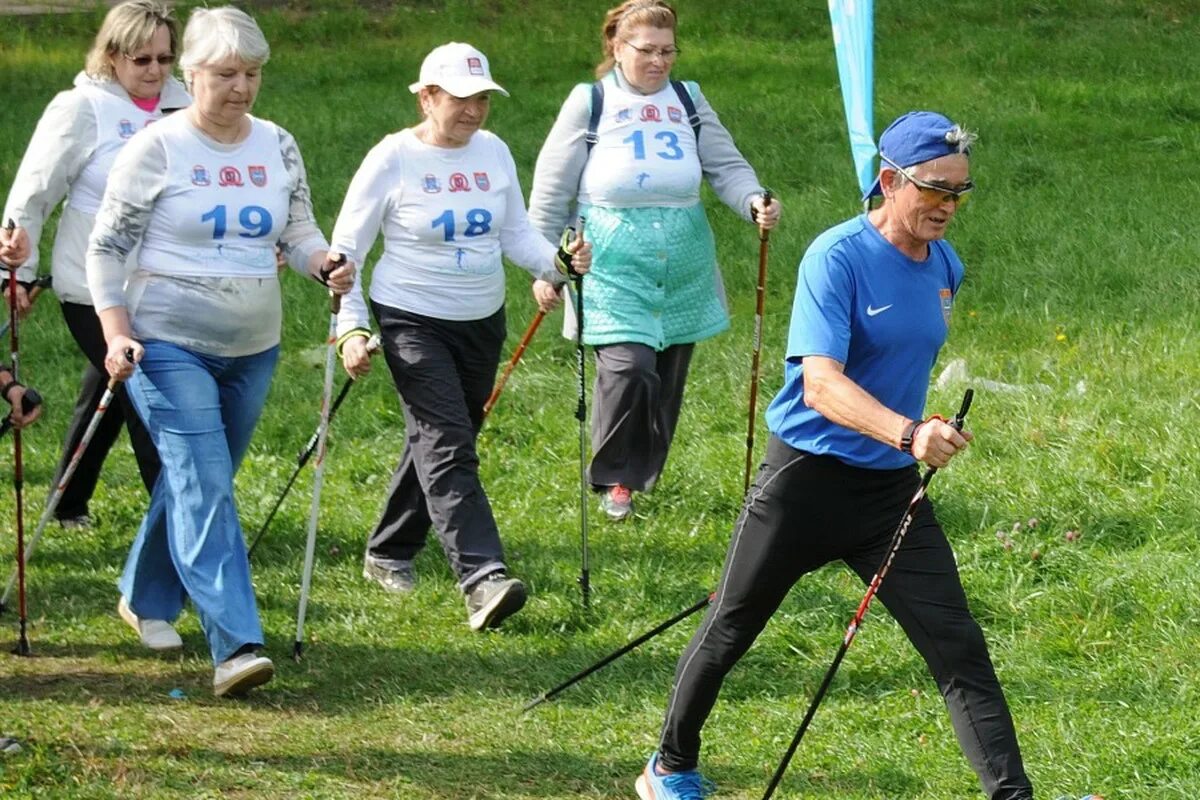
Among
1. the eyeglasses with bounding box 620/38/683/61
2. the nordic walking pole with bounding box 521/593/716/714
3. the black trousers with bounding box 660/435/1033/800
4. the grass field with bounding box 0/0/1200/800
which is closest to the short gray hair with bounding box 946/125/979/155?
the black trousers with bounding box 660/435/1033/800

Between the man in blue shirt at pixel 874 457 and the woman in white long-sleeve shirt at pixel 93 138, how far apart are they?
2.66m

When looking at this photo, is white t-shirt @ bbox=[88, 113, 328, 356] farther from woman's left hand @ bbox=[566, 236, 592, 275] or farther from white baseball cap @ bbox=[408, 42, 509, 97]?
woman's left hand @ bbox=[566, 236, 592, 275]

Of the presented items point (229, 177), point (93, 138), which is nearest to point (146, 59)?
point (93, 138)

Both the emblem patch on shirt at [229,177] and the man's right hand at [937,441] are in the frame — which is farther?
the emblem patch on shirt at [229,177]

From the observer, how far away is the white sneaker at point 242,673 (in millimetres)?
5957

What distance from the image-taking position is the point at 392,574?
23.9 ft

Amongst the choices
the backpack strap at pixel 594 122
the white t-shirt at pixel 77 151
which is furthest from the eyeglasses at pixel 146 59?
the backpack strap at pixel 594 122

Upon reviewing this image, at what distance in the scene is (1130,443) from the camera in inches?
317

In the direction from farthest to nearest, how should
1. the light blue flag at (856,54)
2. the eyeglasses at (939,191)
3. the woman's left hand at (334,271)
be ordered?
the light blue flag at (856,54) < the woman's left hand at (334,271) < the eyeglasses at (939,191)

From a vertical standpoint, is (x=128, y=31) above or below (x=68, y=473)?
above

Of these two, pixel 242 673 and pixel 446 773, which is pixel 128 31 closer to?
pixel 242 673

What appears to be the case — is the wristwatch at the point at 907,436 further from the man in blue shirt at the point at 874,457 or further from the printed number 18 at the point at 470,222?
the printed number 18 at the point at 470,222

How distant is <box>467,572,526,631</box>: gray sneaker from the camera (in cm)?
659

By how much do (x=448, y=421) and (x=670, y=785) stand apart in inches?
79.1
